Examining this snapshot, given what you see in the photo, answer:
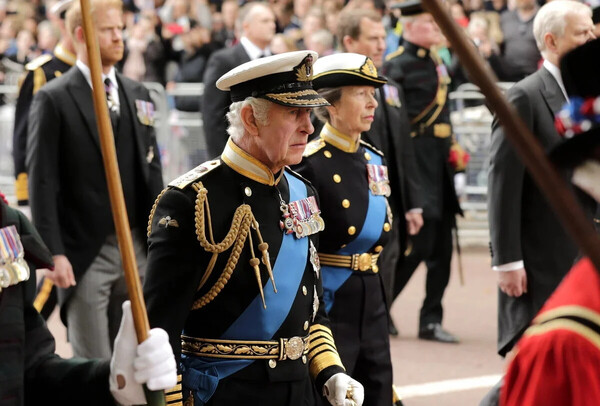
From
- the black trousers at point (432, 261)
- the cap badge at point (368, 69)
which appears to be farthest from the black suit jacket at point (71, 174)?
the black trousers at point (432, 261)

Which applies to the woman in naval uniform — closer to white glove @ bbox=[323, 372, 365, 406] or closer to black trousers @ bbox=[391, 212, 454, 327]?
white glove @ bbox=[323, 372, 365, 406]

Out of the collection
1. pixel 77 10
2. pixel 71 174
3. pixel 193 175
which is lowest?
pixel 71 174

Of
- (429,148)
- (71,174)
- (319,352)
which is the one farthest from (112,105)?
(429,148)

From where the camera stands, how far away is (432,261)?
865 centimetres

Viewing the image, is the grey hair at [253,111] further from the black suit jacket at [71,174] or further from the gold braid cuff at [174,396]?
the black suit jacket at [71,174]

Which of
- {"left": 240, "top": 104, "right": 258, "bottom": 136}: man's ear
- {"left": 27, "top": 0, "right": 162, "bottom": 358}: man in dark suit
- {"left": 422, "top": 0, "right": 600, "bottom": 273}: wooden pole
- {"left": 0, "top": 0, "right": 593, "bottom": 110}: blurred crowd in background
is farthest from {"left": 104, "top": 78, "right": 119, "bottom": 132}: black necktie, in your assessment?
{"left": 0, "top": 0, "right": 593, "bottom": 110}: blurred crowd in background

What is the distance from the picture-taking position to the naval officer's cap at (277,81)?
3.88 meters

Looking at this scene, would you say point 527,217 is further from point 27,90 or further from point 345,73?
point 27,90

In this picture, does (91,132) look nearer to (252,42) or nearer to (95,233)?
(95,233)

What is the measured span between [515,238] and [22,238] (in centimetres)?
283

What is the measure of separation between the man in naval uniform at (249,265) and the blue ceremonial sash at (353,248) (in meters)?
1.08

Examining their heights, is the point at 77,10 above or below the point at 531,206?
above

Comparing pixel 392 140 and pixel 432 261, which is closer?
pixel 392 140

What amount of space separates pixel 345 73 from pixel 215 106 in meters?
2.77
